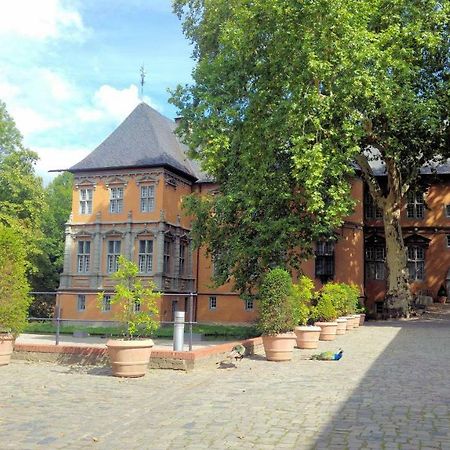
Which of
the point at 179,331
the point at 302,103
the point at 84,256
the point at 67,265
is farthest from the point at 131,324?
the point at 67,265

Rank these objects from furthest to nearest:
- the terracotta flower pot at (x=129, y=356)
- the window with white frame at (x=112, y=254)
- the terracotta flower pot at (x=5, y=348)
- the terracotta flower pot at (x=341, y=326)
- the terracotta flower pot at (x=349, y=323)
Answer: the window with white frame at (x=112, y=254) < the terracotta flower pot at (x=349, y=323) < the terracotta flower pot at (x=341, y=326) < the terracotta flower pot at (x=5, y=348) < the terracotta flower pot at (x=129, y=356)

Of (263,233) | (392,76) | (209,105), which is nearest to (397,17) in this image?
(392,76)

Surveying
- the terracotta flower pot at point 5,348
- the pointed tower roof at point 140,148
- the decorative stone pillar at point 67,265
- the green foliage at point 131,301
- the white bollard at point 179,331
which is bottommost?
the terracotta flower pot at point 5,348

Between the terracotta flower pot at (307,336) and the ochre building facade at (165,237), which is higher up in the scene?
the ochre building facade at (165,237)

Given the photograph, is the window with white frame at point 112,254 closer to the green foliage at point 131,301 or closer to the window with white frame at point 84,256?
the window with white frame at point 84,256

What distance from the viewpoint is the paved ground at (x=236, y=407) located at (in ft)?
20.1

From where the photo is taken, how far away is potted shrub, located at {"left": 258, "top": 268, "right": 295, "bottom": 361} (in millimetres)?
13320

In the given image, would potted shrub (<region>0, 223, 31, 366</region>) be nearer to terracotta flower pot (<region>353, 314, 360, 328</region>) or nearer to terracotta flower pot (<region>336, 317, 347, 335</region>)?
terracotta flower pot (<region>336, 317, 347, 335</region>)

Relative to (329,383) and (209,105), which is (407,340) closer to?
(329,383)

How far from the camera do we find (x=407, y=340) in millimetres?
18641

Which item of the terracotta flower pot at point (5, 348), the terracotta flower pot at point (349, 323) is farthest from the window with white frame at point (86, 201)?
the terracotta flower pot at point (5, 348)

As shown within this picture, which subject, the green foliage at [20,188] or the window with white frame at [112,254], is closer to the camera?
the window with white frame at [112,254]

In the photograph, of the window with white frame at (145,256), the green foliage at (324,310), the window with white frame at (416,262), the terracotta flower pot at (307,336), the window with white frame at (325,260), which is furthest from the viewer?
the window with white frame at (416,262)

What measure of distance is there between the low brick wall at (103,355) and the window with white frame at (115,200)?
80.6 ft
